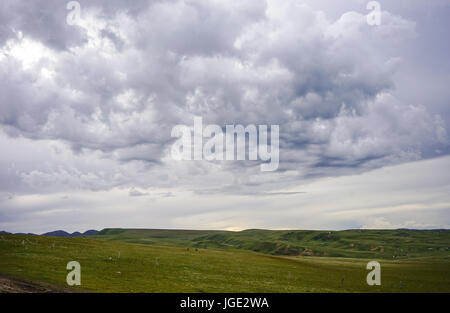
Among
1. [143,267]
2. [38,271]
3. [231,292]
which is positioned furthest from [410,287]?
[38,271]

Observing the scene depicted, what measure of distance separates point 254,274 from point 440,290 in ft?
112

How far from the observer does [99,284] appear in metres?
45.8
